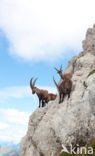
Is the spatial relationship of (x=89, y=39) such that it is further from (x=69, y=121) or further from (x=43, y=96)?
(x=69, y=121)

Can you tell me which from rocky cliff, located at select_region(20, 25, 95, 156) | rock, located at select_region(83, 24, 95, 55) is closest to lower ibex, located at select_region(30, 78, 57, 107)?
rocky cliff, located at select_region(20, 25, 95, 156)

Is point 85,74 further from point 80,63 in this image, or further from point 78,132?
point 78,132

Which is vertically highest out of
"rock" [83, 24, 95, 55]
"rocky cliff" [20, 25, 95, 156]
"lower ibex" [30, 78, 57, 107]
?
"rock" [83, 24, 95, 55]

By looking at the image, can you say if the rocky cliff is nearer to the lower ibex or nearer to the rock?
the lower ibex

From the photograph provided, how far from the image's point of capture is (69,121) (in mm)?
22031

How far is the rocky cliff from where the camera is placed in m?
20.8

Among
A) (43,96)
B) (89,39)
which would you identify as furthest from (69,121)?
(89,39)

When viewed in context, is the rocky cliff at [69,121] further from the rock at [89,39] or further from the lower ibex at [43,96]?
the rock at [89,39]

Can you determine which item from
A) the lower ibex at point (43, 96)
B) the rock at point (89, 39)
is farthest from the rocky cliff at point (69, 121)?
the rock at point (89, 39)

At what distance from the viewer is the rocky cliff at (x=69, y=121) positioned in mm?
20812

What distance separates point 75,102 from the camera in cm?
2302

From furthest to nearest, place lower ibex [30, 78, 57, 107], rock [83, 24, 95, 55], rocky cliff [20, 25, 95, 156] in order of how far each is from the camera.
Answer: rock [83, 24, 95, 55] → lower ibex [30, 78, 57, 107] → rocky cliff [20, 25, 95, 156]

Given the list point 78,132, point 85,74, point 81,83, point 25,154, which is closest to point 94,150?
point 78,132

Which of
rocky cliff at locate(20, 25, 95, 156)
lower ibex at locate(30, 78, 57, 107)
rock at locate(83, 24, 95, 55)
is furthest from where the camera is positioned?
rock at locate(83, 24, 95, 55)
